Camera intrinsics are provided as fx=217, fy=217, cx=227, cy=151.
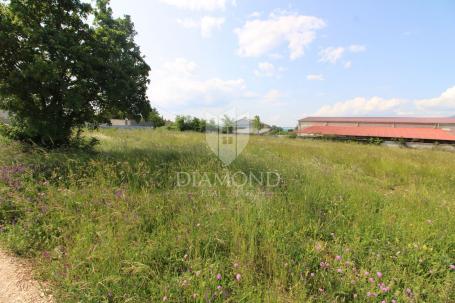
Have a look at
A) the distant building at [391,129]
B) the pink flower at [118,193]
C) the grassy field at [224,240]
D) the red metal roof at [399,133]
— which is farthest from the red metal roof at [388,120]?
the pink flower at [118,193]

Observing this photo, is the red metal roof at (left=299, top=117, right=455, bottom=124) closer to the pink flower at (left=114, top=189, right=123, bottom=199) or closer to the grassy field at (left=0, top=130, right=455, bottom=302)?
the grassy field at (left=0, top=130, right=455, bottom=302)

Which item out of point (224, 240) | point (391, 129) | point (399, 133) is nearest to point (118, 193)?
point (224, 240)

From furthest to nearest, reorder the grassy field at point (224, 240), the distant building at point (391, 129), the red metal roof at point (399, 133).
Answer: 1. the distant building at point (391, 129)
2. the red metal roof at point (399, 133)
3. the grassy field at point (224, 240)

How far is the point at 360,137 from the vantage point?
4109cm

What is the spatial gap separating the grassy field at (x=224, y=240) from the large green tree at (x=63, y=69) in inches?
99.4

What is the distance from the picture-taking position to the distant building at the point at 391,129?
36.5 m

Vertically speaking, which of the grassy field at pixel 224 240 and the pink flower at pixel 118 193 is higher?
the pink flower at pixel 118 193

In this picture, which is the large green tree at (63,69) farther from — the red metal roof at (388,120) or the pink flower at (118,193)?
the red metal roof at (388,120)

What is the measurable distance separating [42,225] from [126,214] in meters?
1.06

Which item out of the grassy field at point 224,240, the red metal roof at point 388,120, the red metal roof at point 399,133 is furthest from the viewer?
the red metal roof at point 388,120

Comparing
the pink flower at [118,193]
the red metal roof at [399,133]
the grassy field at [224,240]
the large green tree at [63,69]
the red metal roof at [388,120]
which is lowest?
the grassy field at [224,240]

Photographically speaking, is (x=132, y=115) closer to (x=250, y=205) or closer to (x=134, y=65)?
(x=134, y=65)

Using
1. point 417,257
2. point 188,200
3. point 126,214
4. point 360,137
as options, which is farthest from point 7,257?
point 360,137

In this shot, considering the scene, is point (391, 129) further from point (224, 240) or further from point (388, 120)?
point (224, 240)
